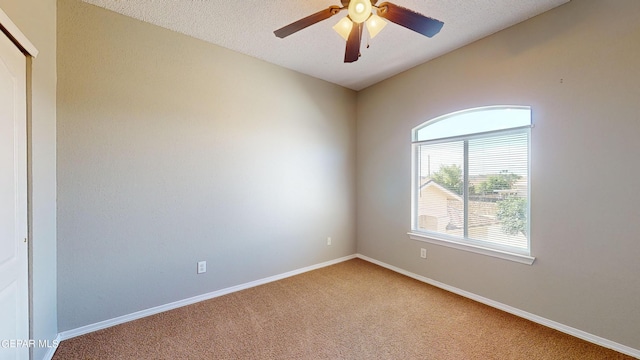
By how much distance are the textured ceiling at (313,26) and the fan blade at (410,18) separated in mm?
589

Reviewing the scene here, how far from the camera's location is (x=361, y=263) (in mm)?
3840

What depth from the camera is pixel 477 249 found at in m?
2.69

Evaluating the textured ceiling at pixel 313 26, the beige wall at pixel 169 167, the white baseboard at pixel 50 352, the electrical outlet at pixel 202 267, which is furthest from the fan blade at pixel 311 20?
the white baseboard at pixel 50 352

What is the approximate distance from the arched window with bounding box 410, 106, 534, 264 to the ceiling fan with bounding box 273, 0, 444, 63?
149 cm

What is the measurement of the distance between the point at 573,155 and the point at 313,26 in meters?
2.60

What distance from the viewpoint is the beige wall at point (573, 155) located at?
1.87m

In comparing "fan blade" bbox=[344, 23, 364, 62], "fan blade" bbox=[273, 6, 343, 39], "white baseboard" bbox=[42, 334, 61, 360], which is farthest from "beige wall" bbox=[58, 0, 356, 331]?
"fan blade" bbox=[344, 23, 364, 62]

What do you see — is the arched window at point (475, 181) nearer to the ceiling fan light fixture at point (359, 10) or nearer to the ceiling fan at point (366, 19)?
the ceiling fan at point (366, 19)

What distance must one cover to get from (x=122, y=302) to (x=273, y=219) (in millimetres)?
1658

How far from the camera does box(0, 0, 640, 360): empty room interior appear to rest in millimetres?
1882

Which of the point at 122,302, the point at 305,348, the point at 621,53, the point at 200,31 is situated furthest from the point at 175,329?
the point at 621,53

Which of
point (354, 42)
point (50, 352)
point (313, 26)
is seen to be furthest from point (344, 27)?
point (50, 352)

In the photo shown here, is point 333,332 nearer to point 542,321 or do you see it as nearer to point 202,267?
point 202,267

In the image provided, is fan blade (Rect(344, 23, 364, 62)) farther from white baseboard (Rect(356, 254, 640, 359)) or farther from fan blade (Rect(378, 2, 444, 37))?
white baseboard (Rect(356, 254, 640, 359))
